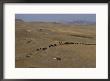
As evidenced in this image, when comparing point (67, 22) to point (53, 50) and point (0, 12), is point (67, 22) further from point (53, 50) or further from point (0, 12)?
point (0, 12)

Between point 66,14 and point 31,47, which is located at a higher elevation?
point 66,14

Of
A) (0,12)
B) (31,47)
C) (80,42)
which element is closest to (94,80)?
(80,42)

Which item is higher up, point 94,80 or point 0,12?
point 0,12

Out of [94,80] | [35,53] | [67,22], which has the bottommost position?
[94,80]

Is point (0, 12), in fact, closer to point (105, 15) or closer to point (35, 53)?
point (35, 53)

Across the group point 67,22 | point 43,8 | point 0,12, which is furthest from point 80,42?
point 0,12
